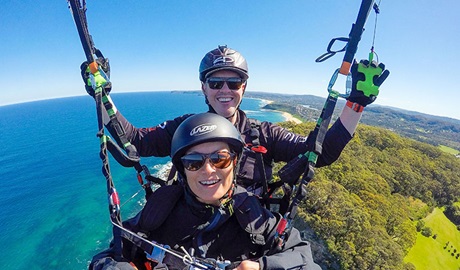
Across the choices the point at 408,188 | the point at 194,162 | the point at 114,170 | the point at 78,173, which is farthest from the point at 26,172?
the point at 408,188

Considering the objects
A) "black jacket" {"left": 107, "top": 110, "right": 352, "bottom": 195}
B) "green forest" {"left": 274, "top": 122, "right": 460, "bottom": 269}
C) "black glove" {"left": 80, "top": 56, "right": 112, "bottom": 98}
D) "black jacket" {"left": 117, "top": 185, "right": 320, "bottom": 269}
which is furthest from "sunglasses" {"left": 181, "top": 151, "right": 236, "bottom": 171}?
"green forest" {"left": 274, "top": 122, "right": 460, "bottom": 269}

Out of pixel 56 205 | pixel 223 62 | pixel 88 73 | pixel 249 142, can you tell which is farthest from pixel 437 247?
pixel 56 205

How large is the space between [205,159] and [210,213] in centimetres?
69

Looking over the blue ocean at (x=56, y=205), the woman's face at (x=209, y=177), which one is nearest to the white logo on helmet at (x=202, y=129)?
the woman's face at (x=209, y=177)

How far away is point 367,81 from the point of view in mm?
2914

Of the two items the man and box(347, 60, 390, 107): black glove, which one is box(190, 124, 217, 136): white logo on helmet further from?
box(347, 60, 390, 107): black glove

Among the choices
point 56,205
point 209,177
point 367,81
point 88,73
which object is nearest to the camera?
point 209,177

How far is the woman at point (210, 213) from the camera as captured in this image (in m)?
2.72

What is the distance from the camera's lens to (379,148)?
6894cm

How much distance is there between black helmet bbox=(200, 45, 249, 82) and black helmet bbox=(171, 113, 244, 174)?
1372 mm

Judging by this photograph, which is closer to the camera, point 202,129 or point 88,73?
point 202,129

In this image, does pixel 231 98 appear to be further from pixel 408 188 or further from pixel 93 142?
pixel 93 142

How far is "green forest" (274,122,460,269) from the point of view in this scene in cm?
2645

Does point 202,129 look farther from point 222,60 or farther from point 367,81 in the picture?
point 367,81
